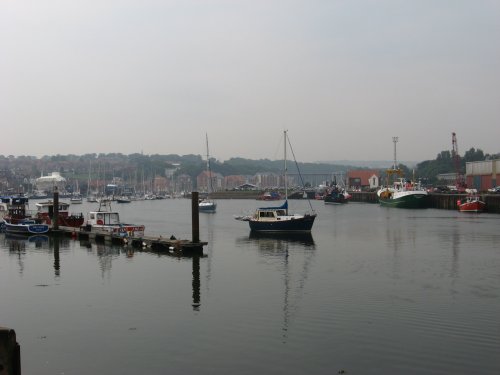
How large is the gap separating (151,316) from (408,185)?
128892 millimetres

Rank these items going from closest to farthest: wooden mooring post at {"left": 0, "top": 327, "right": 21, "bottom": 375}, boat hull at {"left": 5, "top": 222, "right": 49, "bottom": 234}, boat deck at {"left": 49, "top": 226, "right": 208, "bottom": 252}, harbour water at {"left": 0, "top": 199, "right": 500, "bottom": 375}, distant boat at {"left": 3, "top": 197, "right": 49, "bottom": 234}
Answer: wooden mooring post at {"left": 0, "top": 327, "right": 21, "bottom": 375} < harbour water at {"left": 0, "top": 199, "right": 500, "bottom": 375} < boat deck at {"left": 49, "top": 226, "right": 208, "bottom": 252} < boat hull at {"left": 5, "top": 222, "right": 49, "bottom": 234} < distant boat at {"left": 3, "top": 197, "right": 49, "bottom": 234}

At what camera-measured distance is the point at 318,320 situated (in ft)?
80.1

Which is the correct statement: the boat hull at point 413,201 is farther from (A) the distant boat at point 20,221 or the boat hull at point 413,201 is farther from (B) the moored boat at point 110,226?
(A) the distant boat at point 20,221

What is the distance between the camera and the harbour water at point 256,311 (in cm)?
1941

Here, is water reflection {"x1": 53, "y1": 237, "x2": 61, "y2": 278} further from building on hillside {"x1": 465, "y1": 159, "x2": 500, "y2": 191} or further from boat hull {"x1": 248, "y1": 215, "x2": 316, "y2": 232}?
building on hillside {"x1": 465, "y1": 159, "x2": 500, "y2": 191}

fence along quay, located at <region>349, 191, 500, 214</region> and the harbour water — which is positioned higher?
fence along quay, located at <region>349, 191, 500, 214</region>

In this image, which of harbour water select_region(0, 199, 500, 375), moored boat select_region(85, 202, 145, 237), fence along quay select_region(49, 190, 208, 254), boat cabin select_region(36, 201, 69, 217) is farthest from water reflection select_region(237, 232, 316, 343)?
boat cabin select_region(36, 201, 69, 217)

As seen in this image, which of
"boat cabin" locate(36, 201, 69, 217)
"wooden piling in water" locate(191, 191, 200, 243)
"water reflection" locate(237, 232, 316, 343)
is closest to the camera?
"water reflection" locate(237, 232, 316, 343)

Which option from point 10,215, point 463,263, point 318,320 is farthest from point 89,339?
point 10,215

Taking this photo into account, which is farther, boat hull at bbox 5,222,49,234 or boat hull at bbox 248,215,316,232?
boat hull at bbox 5,222,49,234

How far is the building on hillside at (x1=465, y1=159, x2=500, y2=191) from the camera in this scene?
451 feet

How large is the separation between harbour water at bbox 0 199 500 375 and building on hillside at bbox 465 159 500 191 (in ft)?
318

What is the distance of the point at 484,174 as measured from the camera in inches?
5650

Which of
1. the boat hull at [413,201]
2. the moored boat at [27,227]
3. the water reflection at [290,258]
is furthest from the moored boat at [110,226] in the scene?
the boat hull at [413,201]
